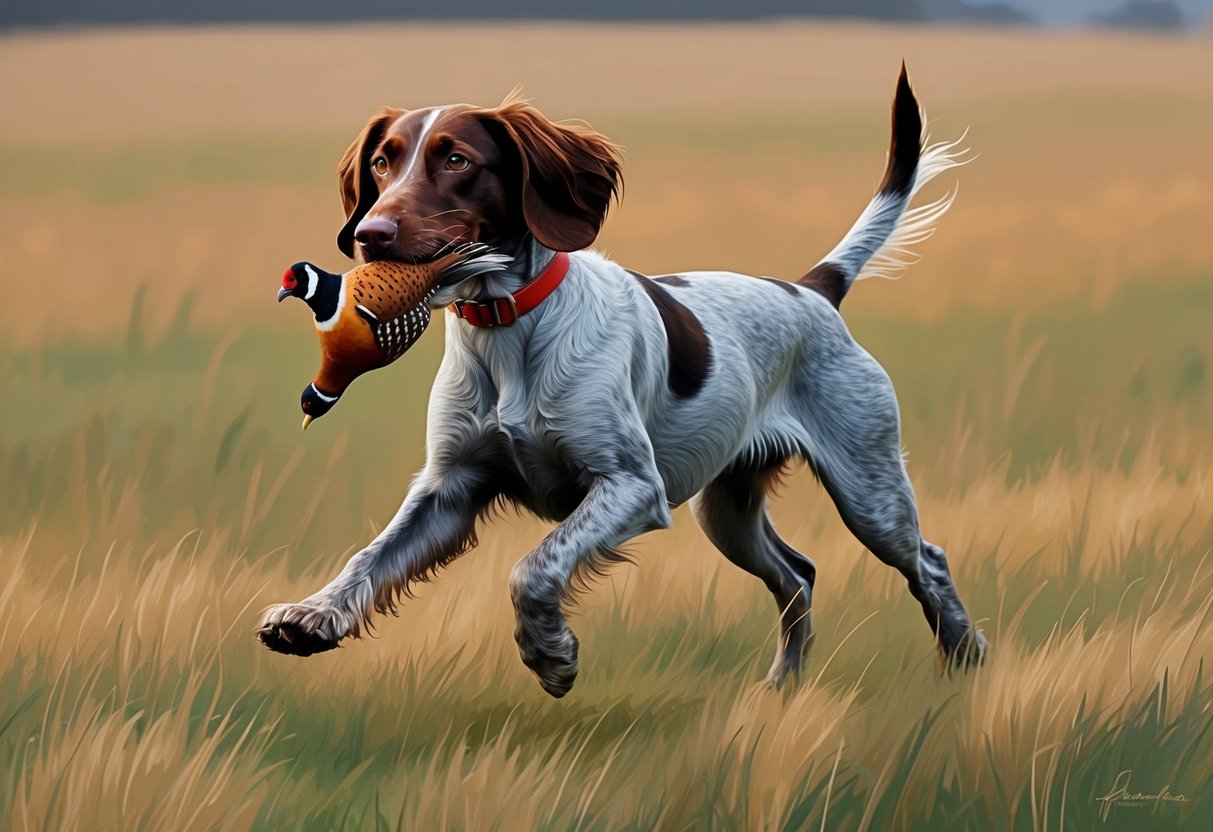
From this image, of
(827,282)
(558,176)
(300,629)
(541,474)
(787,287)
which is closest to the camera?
(300,629)

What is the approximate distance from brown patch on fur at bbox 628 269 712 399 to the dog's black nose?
1.01m

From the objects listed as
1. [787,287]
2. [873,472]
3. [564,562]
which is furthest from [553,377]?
[873,472]

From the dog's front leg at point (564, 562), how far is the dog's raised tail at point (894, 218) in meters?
1.46

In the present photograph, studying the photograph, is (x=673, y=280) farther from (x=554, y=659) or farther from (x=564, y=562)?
(x=554, y=659)

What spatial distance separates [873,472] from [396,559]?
62.8 inches

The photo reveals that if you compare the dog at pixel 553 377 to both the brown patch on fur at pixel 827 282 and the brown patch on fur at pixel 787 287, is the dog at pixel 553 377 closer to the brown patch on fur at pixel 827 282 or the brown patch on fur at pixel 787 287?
the brown patch on fur at pixel 787 287

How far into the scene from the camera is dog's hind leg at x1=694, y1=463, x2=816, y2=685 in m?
5.21

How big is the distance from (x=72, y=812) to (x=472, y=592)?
1780 millimetres

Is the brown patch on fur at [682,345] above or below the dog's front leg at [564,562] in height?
above

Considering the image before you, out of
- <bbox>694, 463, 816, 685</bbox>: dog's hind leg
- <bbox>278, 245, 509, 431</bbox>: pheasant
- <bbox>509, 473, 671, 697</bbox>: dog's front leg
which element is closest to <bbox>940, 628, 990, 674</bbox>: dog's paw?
<bbox>694, 463, 816, 685</bbox>: dog's hind leg

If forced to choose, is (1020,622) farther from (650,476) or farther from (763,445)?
(650,476)

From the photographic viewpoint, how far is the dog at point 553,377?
395 cm

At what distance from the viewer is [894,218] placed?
210 inches

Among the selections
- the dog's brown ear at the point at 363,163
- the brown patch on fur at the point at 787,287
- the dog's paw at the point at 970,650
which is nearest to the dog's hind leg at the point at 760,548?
the dog's paw at the point at 970,650
